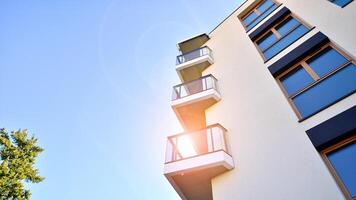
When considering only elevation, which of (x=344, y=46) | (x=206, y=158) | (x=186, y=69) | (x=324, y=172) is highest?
(x=186, y=69)

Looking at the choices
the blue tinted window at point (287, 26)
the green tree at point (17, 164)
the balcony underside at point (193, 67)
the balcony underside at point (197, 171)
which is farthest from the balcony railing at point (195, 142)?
the green tree at point (17, 164)

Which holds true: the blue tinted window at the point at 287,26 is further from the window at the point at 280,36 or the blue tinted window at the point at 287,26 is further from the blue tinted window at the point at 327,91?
the blue tinted window at the point at 327,91

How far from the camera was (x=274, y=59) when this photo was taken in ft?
25.2

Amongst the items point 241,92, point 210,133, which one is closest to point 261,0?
point 241,92

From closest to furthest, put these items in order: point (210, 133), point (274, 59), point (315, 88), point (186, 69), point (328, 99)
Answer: point (328, 99) → point (315, 88) → point (210, 133) → point (274, 59) → point (186, 69)

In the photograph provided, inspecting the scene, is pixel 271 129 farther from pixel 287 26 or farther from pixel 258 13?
pixel 258 13

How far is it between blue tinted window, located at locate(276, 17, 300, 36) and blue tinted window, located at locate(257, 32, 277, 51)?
1.03 feet

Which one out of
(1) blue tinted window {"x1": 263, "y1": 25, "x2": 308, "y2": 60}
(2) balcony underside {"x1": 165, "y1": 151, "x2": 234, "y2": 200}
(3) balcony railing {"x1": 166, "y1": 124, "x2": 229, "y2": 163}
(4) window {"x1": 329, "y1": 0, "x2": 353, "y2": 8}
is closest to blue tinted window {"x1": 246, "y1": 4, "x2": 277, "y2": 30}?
(1) blue tinted window {"x1": 263, "y1": 25, "x2": 308, "y2": 60}

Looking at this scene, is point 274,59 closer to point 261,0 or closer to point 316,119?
point 316,119

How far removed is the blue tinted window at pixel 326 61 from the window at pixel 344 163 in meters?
2.26

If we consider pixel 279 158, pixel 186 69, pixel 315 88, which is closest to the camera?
pixel 279 158

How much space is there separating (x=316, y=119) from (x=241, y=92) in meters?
2.83

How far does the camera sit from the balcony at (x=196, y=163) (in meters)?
5.96

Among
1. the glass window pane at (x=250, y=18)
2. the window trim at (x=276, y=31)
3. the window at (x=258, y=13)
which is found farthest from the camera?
the glass window pane at (x=250, y=18)
